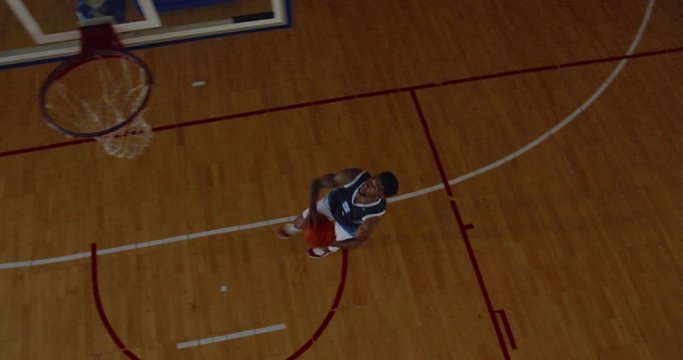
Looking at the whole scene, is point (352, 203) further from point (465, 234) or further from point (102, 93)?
point (102, 93)

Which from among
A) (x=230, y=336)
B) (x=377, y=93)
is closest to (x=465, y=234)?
(x=377, y=93)

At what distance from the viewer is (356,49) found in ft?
19.0

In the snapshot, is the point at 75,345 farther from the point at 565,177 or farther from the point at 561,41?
the point at 561,41

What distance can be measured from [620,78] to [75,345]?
19.6 feet

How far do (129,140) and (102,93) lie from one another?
0.63m

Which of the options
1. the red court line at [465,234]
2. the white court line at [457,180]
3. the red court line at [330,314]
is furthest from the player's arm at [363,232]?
the red court line at [465,234]

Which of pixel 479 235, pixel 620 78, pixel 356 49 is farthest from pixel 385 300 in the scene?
pixel 620 78

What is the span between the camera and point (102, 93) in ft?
16.9

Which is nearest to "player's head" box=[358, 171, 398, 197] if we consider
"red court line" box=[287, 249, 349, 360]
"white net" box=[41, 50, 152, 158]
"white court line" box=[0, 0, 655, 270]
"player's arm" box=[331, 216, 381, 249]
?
"player's arm" box=[331, 216, 381, 249]

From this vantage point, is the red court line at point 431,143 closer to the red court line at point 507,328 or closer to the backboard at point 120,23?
the red court line at point 507,328

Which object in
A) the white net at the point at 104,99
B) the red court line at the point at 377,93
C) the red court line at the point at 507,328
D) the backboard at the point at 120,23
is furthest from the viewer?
the red court line at the point at 377,93

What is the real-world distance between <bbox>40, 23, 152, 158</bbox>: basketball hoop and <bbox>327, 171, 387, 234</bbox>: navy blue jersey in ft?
7.50

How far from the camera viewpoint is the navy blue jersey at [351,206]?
3.48m

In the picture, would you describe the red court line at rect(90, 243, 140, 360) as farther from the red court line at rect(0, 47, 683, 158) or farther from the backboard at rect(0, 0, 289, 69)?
→ the backboard at rect(0, 0, 289, 69)
